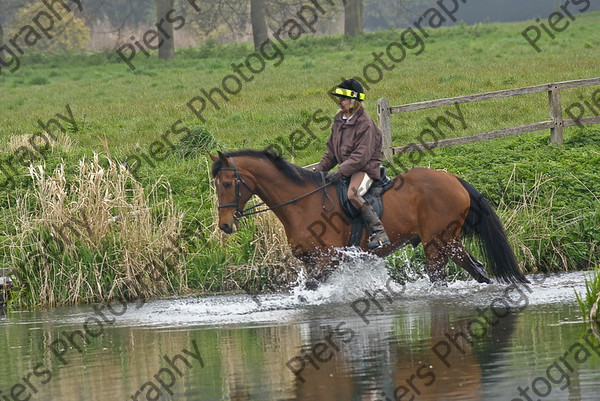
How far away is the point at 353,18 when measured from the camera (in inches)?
1767

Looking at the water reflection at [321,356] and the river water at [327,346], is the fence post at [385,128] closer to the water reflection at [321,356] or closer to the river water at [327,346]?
the river water at [327,346]

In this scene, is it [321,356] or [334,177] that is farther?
[334,177]

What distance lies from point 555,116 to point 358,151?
7825 mm

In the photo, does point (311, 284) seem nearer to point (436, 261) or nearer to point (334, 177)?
point (334, 177)

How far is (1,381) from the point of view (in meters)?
8.55

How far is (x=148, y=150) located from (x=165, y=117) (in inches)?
192

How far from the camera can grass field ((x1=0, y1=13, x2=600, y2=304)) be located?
1375 centimetres

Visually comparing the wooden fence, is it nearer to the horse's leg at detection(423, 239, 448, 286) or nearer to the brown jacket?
the horse's leg at detection(423, 239, 448, 286)

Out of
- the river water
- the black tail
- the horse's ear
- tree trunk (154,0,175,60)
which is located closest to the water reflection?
the river water

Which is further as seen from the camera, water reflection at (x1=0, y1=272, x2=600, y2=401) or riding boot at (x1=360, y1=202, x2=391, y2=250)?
riding boot at (x1=360, y1=202, x2=391, y2=250)

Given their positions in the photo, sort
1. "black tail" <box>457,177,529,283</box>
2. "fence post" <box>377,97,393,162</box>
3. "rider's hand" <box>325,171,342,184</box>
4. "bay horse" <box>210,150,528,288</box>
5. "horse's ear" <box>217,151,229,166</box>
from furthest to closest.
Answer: "fence post" <box>377,97,393,162</box> < "black tail" <box>457,177,529,283</box> < "rider's hand" <box>325,171,342,184</box> < "bay horse" <box>210,150,528,288</box> < "horse's ear" <box>217,151,229,166</box>

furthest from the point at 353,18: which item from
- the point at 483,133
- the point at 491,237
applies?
the point at 491,237

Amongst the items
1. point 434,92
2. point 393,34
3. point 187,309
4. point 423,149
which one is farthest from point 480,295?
point 393,34

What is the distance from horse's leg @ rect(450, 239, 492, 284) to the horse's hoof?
63.5 inches
